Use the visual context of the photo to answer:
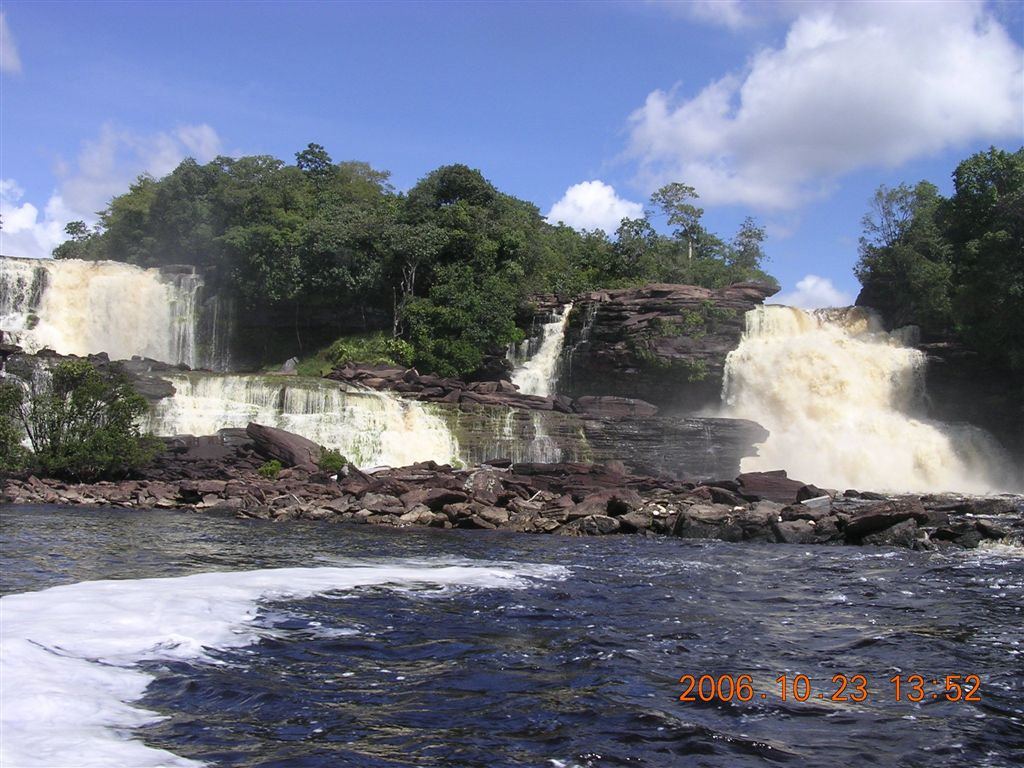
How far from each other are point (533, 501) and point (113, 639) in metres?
15.0

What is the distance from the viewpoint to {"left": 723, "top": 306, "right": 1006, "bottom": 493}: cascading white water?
3269 centimetres

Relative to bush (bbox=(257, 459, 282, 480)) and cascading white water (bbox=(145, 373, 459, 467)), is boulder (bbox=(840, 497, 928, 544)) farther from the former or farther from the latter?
bush (bbox=(257, 459, 282, 480))

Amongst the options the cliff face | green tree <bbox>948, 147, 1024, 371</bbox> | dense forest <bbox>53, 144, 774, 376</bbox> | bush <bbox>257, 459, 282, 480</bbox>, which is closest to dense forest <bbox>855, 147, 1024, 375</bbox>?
green tree <bbox>948, 147, 1024, 371</bbox>

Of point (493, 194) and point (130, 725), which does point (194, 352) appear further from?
point (130, 725)

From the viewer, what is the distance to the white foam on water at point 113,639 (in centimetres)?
537

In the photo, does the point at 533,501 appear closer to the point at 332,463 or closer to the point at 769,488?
the point at 769,488

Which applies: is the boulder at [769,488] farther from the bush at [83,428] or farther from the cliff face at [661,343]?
the bush at [83,428]

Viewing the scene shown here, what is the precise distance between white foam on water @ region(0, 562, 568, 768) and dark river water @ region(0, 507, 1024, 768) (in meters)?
0.03

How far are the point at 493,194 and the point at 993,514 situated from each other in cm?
2939

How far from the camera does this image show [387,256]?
41531 millimetres

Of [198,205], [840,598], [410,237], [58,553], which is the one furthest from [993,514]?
[198,205]

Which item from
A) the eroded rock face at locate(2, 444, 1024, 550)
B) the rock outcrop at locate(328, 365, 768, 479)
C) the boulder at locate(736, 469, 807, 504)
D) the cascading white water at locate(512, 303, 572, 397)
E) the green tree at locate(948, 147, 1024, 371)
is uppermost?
the green tree at locate(948, 147, 1024, 371)
